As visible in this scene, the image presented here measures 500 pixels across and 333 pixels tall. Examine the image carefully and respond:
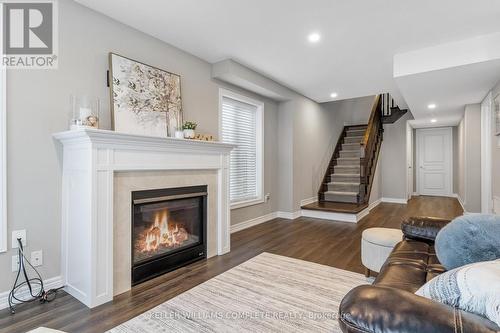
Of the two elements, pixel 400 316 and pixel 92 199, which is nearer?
pixel 400 316

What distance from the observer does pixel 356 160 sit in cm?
689

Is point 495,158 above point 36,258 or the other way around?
above

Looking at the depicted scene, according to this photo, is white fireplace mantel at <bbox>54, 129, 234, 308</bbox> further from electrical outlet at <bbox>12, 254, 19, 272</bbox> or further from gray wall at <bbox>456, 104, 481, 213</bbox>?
gray wall at <bbox>456, 104, 481, 213</bbox>

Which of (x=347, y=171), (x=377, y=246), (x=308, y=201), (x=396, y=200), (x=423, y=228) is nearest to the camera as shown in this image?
(x=423, y=228)

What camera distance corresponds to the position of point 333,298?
7.07 feet

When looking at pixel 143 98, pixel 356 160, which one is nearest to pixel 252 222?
pixel 143 98

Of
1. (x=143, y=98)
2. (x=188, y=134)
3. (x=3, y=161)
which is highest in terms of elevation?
(x=143, y=98)

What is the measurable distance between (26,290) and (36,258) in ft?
0.79

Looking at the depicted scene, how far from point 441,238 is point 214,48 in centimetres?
305

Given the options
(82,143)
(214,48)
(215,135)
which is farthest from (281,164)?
(82,143)

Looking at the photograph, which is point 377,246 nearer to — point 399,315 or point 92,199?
point 399,315

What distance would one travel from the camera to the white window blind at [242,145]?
4347 millimetres

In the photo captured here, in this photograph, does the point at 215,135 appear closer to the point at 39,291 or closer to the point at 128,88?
the point at 128,88

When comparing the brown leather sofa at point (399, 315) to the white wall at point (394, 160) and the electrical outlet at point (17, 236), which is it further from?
the white wall at point (394, 160)
